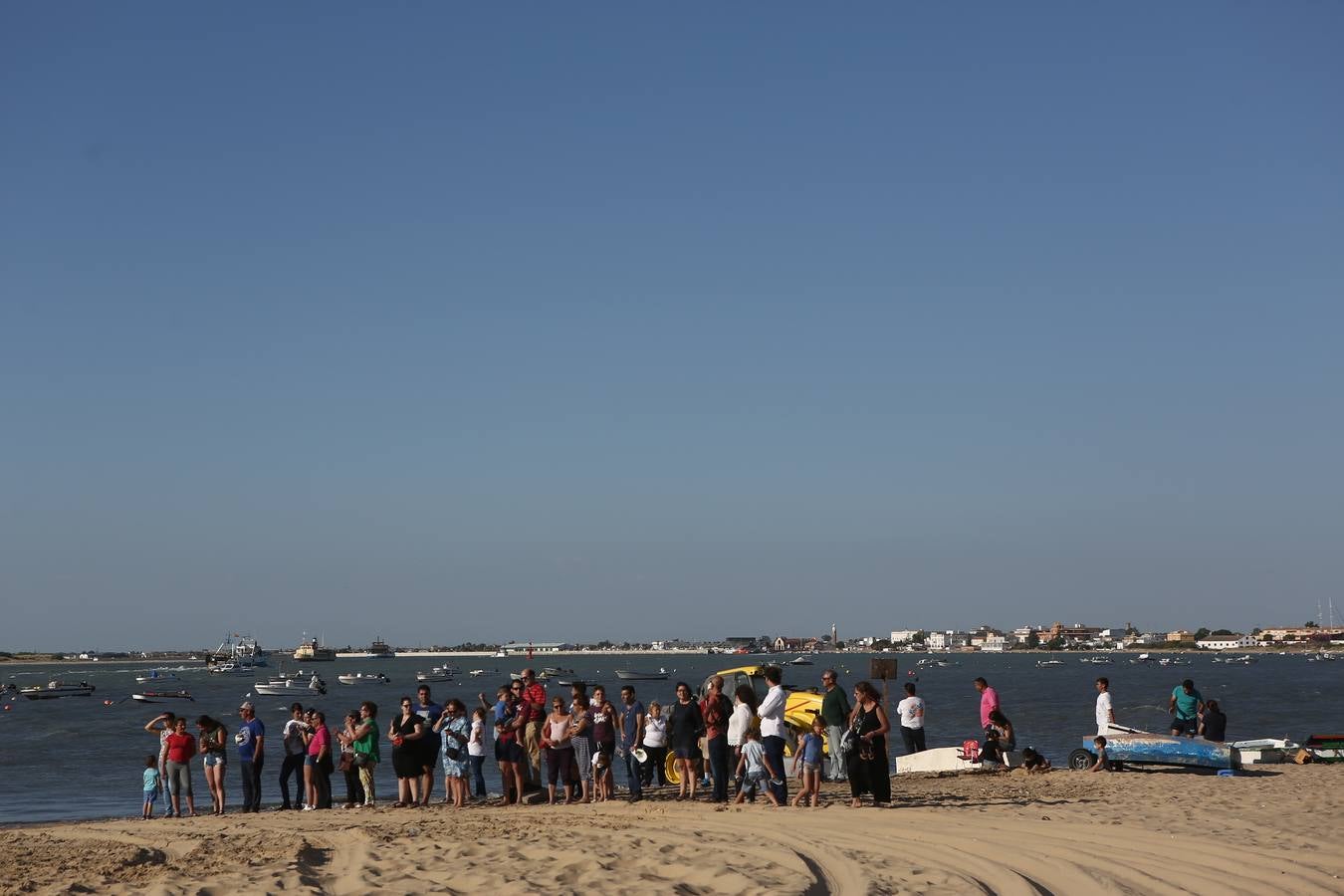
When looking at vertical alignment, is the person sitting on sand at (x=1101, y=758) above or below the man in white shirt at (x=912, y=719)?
below

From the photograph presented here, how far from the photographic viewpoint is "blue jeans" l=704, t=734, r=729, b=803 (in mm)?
16625

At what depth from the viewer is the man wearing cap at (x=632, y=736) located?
17.6m

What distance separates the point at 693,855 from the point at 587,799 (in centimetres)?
639

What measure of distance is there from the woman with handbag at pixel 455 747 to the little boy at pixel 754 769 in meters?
3.93

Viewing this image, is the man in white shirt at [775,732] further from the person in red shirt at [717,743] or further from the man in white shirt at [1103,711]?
the man in white shirt at [1103,711]

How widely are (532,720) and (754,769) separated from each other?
11.7 ft

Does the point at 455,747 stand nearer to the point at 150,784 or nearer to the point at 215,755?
the point at 215,755

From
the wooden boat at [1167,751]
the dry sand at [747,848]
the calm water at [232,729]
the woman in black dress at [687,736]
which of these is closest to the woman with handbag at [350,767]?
the dry sand at [747,848]

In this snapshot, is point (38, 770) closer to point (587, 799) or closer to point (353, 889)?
point (587, 799)

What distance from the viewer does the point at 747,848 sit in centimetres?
1183

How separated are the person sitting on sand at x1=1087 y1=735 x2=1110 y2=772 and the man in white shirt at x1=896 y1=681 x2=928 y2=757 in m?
2.59

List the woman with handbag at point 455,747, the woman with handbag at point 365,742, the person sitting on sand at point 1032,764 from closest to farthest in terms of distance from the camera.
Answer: the woman with handbag at point 455,747, the woman with handbag at point 365,742, the person sitting on sand at point 1032,764

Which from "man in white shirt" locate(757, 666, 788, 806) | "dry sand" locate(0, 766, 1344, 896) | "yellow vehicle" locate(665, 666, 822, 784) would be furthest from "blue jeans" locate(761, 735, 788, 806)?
"yellow vehicle" locate(665, 666, 822, 784)

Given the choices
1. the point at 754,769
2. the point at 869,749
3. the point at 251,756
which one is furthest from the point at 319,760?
the point at 869,749
